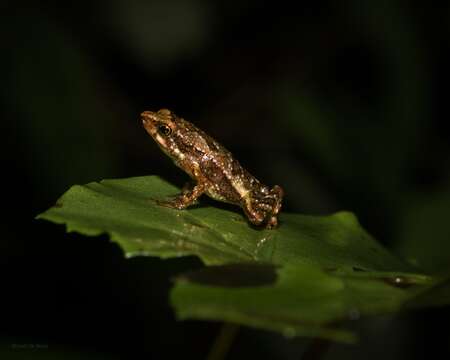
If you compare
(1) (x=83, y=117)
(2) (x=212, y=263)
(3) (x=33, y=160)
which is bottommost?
(3) (x=33, y=160)

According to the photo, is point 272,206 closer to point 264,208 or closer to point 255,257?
point 264,208

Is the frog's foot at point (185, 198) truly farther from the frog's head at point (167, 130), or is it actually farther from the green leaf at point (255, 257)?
the frog's head at point (167, 130)

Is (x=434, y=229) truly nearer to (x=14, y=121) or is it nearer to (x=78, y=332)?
(x=78, y=332)

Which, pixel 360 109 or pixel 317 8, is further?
pixel 317 8

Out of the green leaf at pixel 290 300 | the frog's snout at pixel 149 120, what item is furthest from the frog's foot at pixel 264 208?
the green leaf at pixel 290 300

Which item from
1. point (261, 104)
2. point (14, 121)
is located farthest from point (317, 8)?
point (14, 121)

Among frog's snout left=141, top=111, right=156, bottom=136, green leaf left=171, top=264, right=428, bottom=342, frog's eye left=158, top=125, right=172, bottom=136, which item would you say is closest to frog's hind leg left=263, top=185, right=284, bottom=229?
frog's eye left=158, top=125, right=172, bottom=136

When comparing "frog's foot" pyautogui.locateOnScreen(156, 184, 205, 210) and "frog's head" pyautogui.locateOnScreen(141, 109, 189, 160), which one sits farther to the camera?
"frog's head" pyautogui.locateOnScreen(141, 109, 189, 160)

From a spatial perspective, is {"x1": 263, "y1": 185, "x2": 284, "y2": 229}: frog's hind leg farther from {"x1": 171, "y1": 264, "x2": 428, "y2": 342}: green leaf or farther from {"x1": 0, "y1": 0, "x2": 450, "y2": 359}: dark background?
{"x1": 0, "y1": 0, "x2": 450, "y2": 359}: dark background
